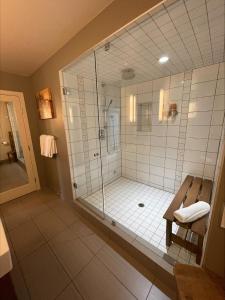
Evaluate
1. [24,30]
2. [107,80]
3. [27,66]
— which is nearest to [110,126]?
[107,80]

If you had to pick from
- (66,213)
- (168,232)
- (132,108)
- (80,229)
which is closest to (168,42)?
(132,108)

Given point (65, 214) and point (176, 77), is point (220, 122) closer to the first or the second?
point (176, 77)

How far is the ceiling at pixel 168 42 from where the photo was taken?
1008 millimetres

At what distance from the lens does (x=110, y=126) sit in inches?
112

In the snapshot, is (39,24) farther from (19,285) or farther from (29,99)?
(19,285)

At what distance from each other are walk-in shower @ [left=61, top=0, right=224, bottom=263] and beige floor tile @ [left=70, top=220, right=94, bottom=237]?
0.90 ft

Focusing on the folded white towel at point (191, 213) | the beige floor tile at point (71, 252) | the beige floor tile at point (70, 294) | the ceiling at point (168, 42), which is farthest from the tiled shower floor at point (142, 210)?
the ceiling at point (168, 42)

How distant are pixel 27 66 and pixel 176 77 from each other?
2362 millimetres

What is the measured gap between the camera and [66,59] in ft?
5.34

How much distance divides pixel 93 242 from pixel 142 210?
0.89 metres

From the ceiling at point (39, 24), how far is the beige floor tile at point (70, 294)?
240cm

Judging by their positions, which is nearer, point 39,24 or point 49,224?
point 39,24

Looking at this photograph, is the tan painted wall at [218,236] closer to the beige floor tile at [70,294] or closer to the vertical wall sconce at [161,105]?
the beige floor tile at [70,294]

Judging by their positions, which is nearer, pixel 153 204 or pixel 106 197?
pixel 153 204
